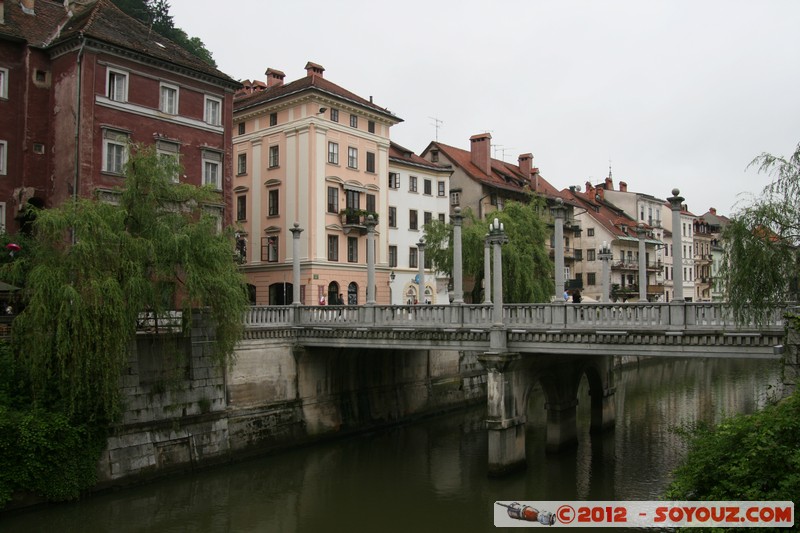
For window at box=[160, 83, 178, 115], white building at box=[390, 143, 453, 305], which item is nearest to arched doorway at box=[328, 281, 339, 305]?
white building at box=[390, 143, 453, 305]

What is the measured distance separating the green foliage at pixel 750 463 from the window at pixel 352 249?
36.0 meters

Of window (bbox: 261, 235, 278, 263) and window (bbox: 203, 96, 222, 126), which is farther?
window (bbox: 261, 235, 278, 263)

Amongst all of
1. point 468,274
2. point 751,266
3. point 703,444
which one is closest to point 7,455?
point 703,444

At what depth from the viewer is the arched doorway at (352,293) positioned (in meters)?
46.9

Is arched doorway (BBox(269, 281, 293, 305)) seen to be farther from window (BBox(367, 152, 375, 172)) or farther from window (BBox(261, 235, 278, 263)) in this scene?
window (BBox(367, 152, 375, 172))

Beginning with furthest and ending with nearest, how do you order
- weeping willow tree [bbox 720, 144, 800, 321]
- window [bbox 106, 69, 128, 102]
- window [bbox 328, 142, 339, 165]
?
window [bbox 328, 142, 339, 165] < window [bbox 106, 69, 128, 102] < weeping willow tree [bbox 720, 144, 800, 321]

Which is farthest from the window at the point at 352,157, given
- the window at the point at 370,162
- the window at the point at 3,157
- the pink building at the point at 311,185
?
the window at the point at 3,157

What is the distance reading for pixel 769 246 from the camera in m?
17.5

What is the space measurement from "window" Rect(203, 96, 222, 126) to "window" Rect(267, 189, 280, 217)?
9.79m

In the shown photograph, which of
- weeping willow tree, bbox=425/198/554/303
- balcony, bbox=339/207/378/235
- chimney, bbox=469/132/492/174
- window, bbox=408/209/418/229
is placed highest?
chimney, bbox=469/132/492/174

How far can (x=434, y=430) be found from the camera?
1426 inches

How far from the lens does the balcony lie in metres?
46.4

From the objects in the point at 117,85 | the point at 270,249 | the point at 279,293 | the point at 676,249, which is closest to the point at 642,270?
the point at 676,249

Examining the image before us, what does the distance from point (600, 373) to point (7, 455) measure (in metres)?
24.7
